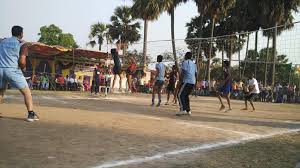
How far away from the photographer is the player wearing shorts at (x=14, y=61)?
783cm

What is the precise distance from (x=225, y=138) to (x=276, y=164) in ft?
6.60

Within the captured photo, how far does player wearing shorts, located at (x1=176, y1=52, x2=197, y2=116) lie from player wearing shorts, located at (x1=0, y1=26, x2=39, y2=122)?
4655 millimetres

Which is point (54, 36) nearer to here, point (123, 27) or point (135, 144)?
point (123, 27)

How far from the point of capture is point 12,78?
25.7ft

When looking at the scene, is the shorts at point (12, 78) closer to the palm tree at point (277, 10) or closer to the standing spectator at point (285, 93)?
the standing spectator at point (285, 93)

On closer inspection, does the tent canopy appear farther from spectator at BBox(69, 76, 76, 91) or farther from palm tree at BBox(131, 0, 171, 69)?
palm tree at BBox(131, 0, 171, 69)

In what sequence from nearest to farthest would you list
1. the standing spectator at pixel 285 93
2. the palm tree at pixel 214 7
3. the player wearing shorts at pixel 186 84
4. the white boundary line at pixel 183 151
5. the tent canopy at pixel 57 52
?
the white boundary line at pixel 183 151 < the player wearing shorts at pixel 186 84 < the tent canopy at pixel 57 52 < the standing spectator at pixel 285 93 < the palm tree at pixel 214 7

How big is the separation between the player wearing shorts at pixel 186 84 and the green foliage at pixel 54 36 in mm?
63584

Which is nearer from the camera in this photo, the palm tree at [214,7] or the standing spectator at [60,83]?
the standing spectator at [60,83]

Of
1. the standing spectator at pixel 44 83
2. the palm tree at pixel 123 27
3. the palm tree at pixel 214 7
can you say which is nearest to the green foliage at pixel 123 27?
the palm tree at pixel 123 27

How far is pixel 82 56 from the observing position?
3203cm

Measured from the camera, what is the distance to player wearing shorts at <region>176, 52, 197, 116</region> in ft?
38.2

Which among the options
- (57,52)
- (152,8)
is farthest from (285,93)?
(57,52)

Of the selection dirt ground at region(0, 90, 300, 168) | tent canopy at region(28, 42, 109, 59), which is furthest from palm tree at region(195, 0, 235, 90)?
dirt ground at region(0, 90, 300, 168)
